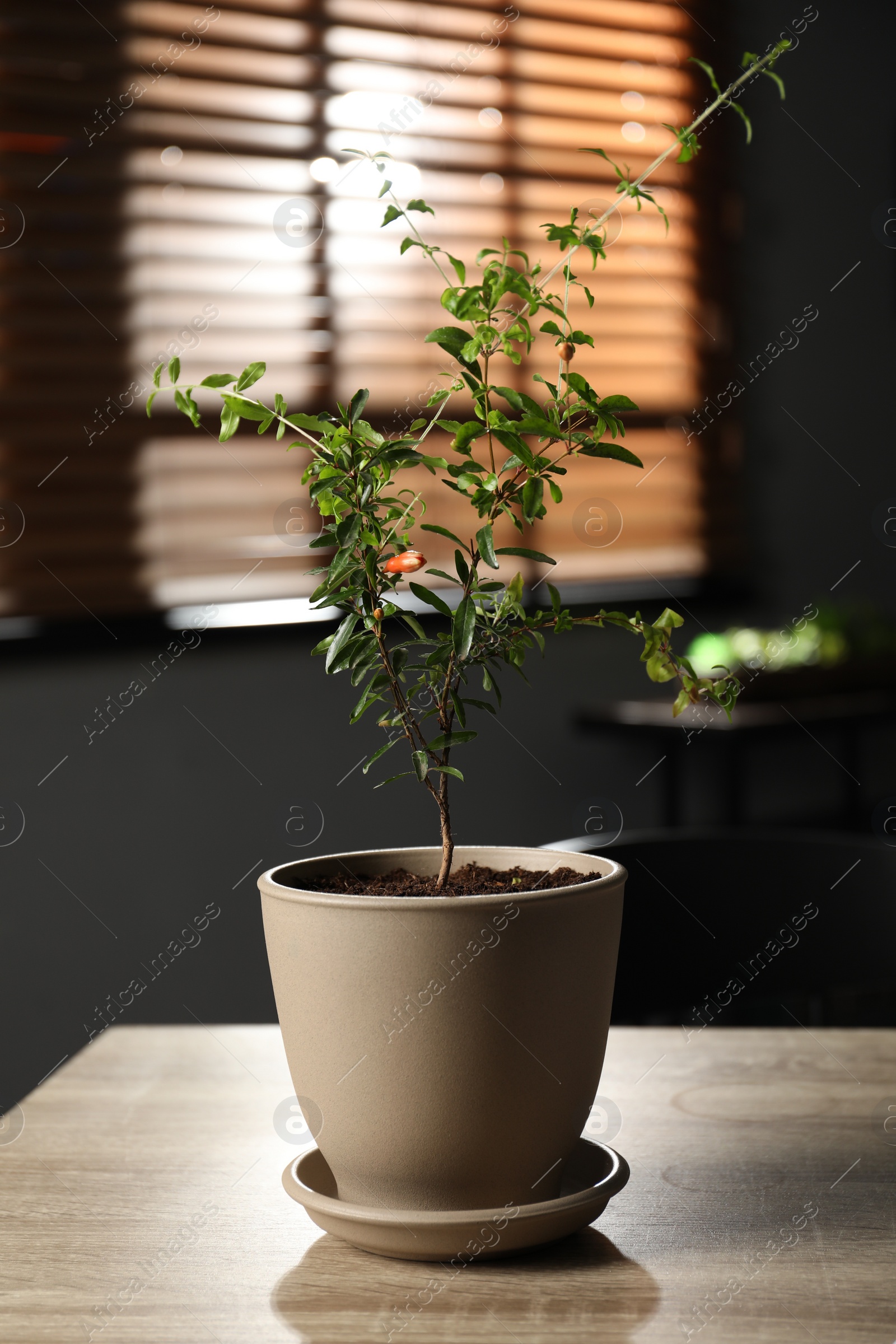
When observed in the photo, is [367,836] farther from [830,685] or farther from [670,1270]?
[670,1270]

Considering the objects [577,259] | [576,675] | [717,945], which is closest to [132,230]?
[577,259]

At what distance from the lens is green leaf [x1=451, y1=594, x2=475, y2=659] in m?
0.58

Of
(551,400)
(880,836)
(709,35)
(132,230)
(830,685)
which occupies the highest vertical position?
(709,35)

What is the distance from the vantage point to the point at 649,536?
3010 mm

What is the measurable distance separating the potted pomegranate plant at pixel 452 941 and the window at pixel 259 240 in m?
1.81

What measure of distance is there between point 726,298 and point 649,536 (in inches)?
27.0

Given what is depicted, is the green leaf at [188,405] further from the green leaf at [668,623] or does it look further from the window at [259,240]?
the window at [259,240]

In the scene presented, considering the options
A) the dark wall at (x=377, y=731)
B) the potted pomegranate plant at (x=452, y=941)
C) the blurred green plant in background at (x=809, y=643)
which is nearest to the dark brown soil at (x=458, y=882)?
the potted pomegranate plant at (x=452, y=941)

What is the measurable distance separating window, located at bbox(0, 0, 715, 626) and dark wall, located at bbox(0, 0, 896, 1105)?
0.67ft

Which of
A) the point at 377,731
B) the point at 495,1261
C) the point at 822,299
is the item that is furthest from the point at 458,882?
the point at 822,299

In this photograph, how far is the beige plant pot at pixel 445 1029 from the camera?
0.54 meters

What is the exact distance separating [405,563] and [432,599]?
0.05m

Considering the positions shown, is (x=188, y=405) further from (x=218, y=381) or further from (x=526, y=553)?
(x=526, y=553)

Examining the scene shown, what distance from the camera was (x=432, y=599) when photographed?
63 centimetres
